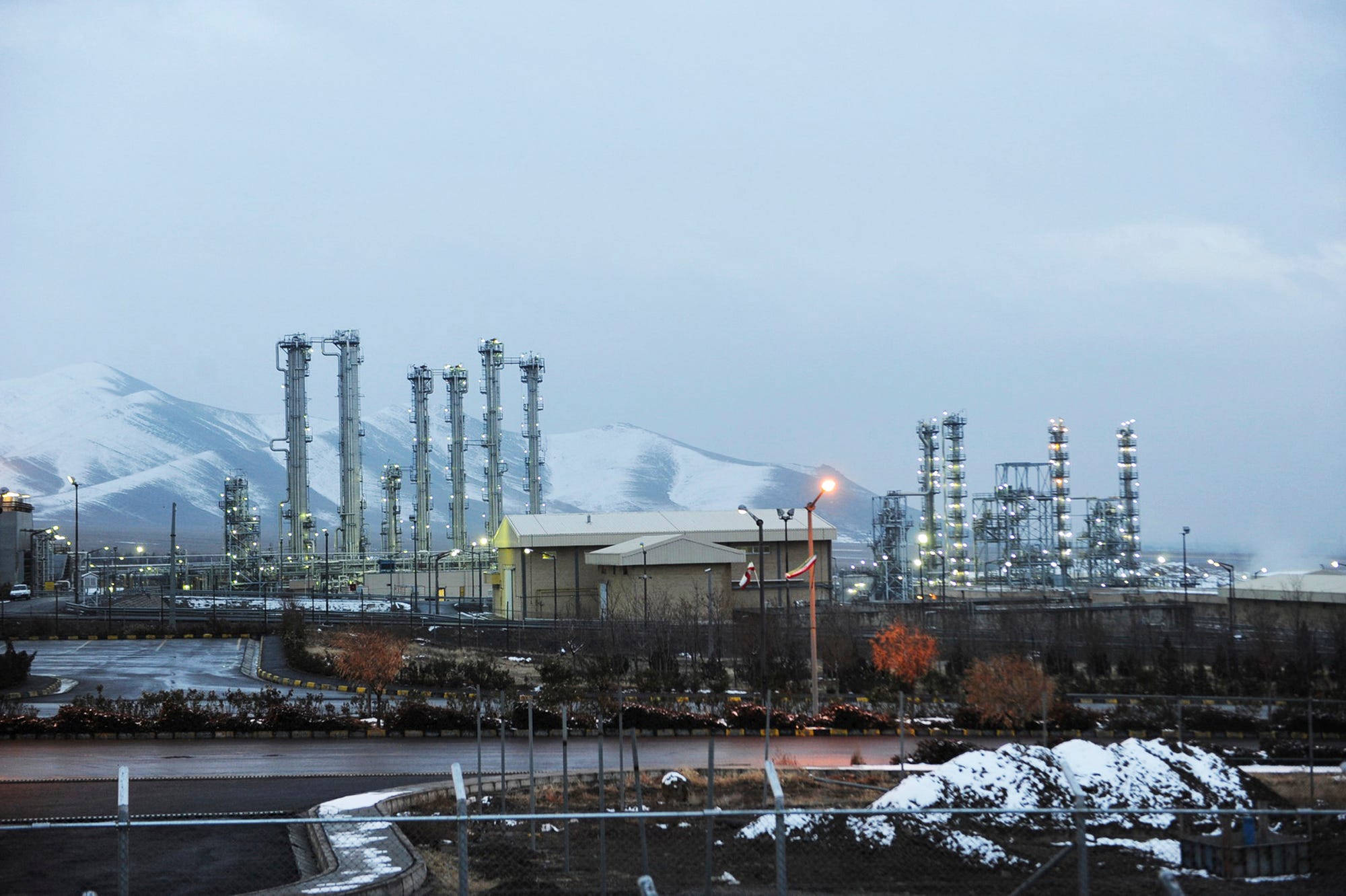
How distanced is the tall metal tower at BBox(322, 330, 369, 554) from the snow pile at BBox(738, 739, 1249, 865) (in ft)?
251

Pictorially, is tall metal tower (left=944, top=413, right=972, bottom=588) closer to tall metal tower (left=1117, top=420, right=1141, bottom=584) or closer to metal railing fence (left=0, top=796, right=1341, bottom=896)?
tall metal tower (left=1117, top=420, right=1141, bottom=584)

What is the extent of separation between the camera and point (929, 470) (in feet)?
313

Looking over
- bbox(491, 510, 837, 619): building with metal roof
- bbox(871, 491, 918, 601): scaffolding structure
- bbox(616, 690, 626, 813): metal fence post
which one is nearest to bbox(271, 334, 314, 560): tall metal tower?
bbox(491, 510, 837, 619): building with metal roof

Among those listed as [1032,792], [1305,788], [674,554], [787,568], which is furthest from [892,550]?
[1032,792]

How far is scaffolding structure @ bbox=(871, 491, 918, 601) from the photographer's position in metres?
90.0

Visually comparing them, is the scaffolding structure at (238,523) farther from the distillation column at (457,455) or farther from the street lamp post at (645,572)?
the street lamp post at (645,572)

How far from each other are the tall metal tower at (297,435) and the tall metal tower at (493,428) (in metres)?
13.5

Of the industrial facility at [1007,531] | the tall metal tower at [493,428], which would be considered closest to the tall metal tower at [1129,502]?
the industrial facility at [1007,531]

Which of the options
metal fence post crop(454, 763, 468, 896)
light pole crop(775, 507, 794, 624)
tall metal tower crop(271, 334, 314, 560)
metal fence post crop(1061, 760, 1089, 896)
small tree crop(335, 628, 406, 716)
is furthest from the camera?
tall metal tower crop(271, 334, 314, 560)

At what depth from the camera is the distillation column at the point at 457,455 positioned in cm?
9700

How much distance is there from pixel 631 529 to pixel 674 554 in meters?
8.84

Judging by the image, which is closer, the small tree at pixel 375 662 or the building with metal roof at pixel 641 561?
the small tree at pixel 375 662

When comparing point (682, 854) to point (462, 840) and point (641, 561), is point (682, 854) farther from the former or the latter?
point (641, 561)

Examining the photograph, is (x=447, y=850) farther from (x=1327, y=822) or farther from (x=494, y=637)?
(x=494, y=637)
